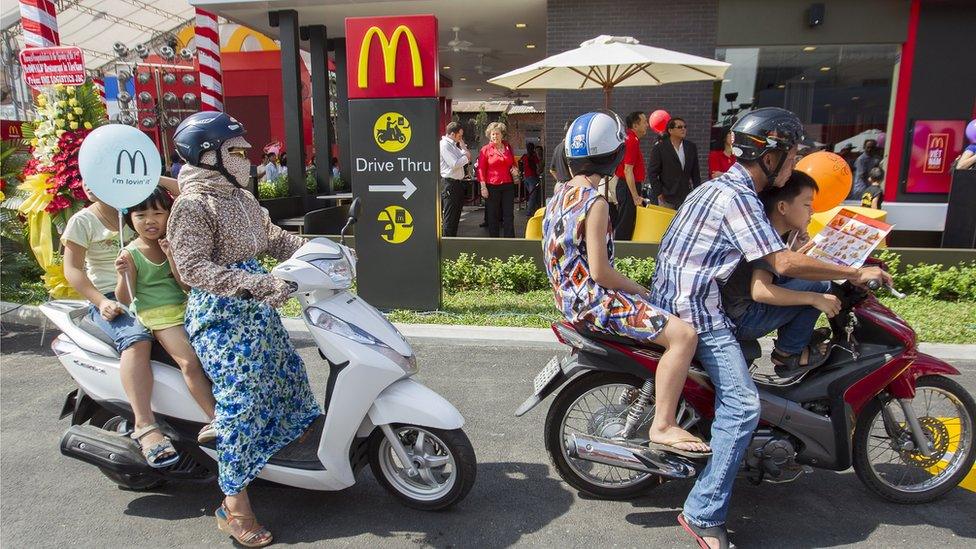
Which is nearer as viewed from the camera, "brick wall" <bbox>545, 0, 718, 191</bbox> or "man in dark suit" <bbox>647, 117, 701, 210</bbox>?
"man in dark suit" <bbox>647, 117, 701, 210</bbox>

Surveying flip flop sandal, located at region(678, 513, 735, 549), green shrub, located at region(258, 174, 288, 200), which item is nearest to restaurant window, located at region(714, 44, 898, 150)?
green shrub, located at region(258, 174, 288, 200)

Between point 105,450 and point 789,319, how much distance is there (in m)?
3.25

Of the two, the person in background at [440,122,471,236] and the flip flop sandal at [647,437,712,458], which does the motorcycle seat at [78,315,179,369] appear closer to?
the flip flop sandal at [647,437,712,458]

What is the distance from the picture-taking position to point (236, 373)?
9.12 feet

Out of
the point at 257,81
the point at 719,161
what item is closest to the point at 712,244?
the point at 719,161

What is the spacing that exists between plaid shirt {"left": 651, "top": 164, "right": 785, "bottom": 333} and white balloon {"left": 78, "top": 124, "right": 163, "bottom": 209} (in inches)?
93.0

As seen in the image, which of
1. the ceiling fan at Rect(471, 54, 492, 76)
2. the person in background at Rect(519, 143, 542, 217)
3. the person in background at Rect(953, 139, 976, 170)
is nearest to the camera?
the person in background at Rect(953, 139, 976, 170)

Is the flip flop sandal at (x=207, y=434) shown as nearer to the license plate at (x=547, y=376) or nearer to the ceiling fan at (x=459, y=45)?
the license plate at (x=547, y=376)

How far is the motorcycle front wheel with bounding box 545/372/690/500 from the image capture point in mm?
3066

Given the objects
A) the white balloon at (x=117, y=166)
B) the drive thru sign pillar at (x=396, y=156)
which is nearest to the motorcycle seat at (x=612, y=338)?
the white balloon at (x=117, y=166)

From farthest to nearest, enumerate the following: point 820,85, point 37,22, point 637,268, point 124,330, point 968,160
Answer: point 820,85
point 968,160
point 37,22
point 637,268
point 124,330

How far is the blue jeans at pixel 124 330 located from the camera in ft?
9.69

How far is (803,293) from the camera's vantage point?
273 centimetres

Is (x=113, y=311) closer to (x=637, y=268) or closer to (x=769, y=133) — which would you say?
(x=769, y=133)
